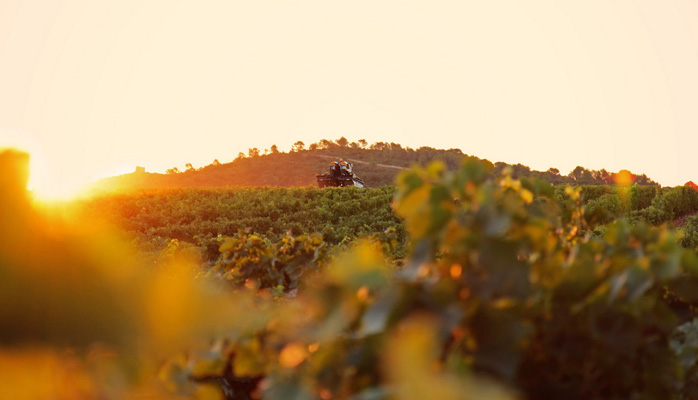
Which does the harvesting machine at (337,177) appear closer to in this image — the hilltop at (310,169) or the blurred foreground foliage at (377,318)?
the hilltop at (310,169)

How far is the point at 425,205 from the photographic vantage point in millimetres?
1032

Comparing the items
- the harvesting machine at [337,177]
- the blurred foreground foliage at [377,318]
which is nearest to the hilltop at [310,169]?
the harvesting machine at [337,177]

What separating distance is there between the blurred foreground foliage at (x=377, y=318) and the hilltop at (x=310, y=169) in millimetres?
57826

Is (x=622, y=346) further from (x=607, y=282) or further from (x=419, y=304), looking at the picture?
(x=419, y=304)

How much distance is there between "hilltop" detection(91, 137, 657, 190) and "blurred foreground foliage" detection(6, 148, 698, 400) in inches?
2277

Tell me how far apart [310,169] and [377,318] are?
71.1m

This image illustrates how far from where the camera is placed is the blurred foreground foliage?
0.90 metres

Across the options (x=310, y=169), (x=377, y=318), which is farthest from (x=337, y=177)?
(x=310, y=169)

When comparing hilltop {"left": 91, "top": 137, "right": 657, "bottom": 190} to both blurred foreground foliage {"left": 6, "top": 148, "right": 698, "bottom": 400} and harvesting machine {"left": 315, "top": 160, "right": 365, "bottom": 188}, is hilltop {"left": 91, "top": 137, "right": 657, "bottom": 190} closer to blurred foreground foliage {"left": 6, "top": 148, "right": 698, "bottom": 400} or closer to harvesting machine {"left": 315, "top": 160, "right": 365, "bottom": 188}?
harvesting machine {"left": 315, "top": 160, "right": 365, "bottom": 188}

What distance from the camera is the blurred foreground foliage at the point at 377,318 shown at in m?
0.90

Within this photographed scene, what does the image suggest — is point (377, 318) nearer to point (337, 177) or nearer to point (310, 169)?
point (337, 177)

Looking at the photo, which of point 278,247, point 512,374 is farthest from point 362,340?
point 278,247

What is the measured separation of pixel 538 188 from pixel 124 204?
58.6 ft

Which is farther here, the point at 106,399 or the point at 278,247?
the point at 278,247
